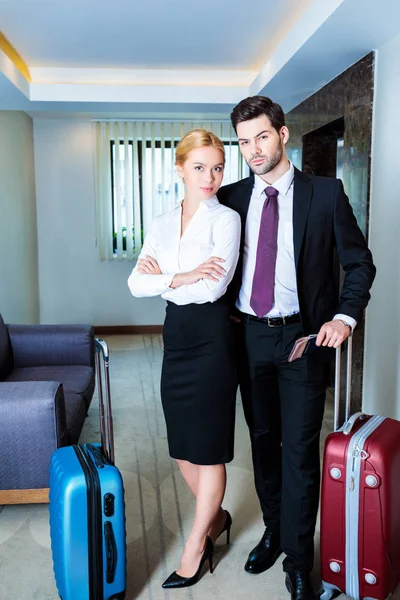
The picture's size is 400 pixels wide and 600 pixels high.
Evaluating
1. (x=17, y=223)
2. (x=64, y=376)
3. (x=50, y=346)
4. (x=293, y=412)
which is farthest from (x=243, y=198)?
(x=17, y=223)

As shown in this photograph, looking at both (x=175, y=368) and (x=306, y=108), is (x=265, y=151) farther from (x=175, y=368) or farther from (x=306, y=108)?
(x=306, y=108)

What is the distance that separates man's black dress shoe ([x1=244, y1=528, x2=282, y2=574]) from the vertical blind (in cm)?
473

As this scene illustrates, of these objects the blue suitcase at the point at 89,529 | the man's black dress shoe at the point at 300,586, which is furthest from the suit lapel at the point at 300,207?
the man's black dress shoe at the point at 300,586

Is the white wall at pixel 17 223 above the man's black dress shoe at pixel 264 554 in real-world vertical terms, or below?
above

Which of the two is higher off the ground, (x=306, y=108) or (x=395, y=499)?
(x=306, y=108)

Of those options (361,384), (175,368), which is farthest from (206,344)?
(361,384)

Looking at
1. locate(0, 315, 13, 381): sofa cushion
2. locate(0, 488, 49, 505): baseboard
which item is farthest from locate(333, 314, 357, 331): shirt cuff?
locate(0, 315, 13, 381): sofa cushion

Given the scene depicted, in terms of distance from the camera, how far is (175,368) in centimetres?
204

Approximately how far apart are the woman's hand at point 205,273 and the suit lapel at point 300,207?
0.24 meters

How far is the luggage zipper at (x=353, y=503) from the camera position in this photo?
6.09 ft

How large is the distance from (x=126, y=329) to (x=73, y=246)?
1108 millimetres

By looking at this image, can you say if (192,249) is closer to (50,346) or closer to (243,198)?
(243,198)

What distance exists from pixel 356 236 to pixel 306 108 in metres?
2.80

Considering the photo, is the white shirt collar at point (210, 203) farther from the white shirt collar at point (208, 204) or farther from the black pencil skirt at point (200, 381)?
the black pencil skirt at point (200, 381)
